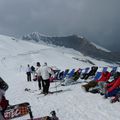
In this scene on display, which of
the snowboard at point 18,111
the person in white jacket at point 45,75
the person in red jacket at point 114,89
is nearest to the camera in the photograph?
the snowboard at point 18,111

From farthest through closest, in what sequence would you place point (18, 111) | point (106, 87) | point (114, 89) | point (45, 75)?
point (45, 75) → point (106, 87) → point (114, 89) → point (18, 111)

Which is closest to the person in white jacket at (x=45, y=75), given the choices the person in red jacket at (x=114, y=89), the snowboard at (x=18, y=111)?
the person in red jacket at (x=114, y=89)

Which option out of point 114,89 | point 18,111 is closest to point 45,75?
point 114,89

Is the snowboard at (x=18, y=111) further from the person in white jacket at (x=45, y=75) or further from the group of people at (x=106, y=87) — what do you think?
the person in white jacket at (x=45, y=75)

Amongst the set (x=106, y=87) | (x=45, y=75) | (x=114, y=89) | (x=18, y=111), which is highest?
(x=18, y=111)

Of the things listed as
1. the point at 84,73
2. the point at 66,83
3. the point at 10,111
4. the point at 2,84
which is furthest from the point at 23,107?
the point at 84,73

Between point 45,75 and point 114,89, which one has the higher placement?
point 114,89

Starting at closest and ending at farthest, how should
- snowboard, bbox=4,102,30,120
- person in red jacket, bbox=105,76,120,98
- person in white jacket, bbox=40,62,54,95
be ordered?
snowboard, bbox=4,102,30,120
person in red jacket, bbox=105,76,120,98
person in white jacket, bbox=40,62,54,95

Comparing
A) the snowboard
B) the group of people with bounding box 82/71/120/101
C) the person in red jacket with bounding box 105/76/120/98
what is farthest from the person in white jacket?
the snowboard

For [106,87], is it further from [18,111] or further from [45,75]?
[18,111]

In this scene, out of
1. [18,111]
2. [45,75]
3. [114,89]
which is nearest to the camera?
[18,111]

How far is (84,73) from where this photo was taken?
29.4 metres

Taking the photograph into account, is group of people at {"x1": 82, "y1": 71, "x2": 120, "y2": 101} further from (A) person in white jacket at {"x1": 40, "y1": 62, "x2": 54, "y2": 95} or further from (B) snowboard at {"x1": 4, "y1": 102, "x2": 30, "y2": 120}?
(B) snowboard at {"x1": 4, "y1": 102, "x2": 30, "y2": 120}

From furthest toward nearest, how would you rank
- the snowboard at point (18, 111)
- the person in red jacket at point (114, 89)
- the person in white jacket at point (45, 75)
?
1. the person in white jacket at point (45, 75)
2. the person in red jacket at point (114, 89)
3. the snowboard at point (18, 111)
